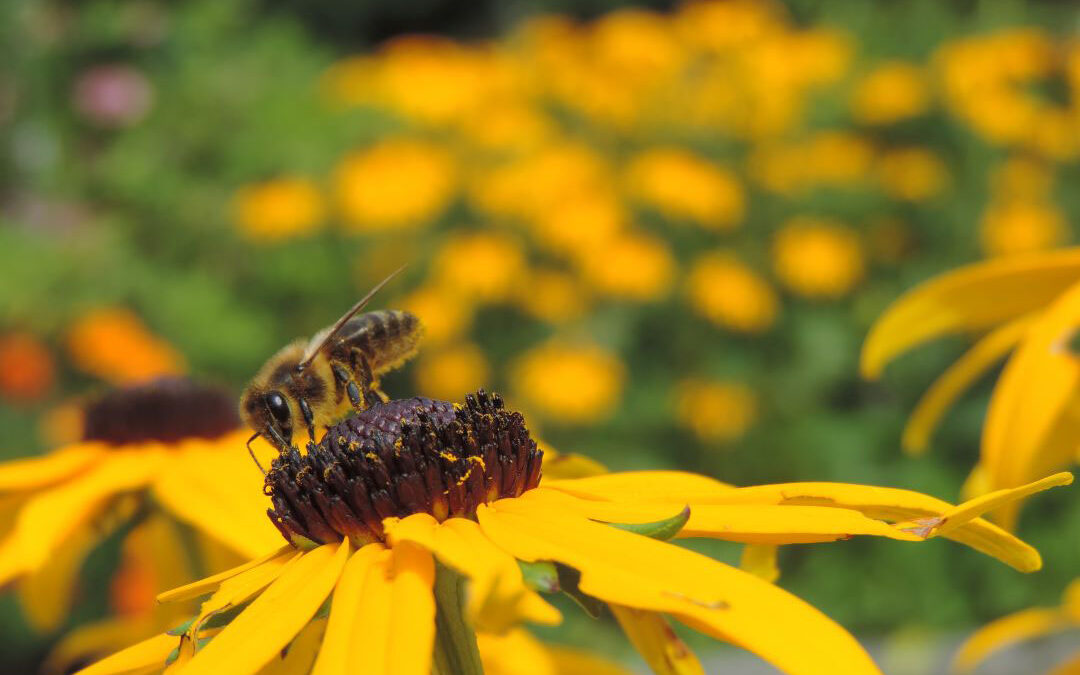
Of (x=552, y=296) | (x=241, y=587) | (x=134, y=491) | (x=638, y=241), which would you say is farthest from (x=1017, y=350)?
(x=638, y=241)

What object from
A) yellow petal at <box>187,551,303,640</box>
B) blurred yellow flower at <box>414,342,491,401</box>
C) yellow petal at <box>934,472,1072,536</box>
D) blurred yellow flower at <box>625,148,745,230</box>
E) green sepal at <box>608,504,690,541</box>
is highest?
blurred yellow flower at <box>625,148,745,230</box>

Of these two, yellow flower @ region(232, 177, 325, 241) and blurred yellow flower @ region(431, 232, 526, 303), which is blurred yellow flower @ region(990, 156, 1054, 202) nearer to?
blurred yellow flower @ region(431, 232, 526, 303)

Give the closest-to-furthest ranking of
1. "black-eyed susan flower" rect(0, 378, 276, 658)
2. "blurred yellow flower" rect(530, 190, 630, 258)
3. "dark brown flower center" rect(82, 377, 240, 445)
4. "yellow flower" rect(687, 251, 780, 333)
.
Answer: "black-eyed susan flower" rect(0, 378, 276, 658), "dark brown flower center" rect(82, 377, 240, 445), "blurred yellow flower" rect(530, 190, 630, 258), "yellow flower" rect(687, 251, 780, 333)

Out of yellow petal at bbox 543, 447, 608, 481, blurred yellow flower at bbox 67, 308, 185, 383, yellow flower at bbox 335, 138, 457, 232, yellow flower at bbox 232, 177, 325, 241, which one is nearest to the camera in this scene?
yellow petal at bbox 543, 447, 608, 481

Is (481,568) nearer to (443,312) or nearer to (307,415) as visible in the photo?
(307,415)

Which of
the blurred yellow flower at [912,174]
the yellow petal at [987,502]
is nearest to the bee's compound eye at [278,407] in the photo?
the yellow petal at [987,502]

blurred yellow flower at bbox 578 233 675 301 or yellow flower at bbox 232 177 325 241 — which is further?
yellow flower at bbox 232 177 325 241

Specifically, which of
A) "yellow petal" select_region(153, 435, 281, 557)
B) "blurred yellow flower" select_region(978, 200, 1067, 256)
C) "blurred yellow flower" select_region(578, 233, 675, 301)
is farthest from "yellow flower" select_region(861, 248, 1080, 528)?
"blurred yellow flower" select_region(978, 200, 1067, 256)
